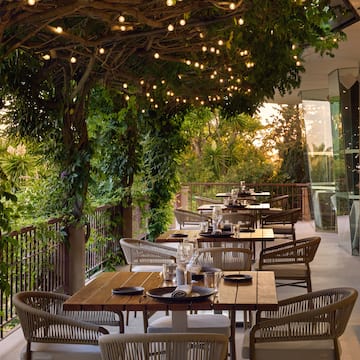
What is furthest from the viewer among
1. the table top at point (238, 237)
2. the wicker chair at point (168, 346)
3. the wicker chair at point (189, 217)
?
the wicker chair at point (189, 217)

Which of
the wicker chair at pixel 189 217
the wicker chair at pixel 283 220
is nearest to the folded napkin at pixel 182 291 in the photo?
the wicker chair at pixel 283 220

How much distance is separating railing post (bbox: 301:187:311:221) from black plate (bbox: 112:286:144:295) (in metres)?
13.2

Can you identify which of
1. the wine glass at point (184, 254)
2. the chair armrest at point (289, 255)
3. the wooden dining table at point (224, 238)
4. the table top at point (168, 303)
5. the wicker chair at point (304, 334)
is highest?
the wine glass at point (184, 254)

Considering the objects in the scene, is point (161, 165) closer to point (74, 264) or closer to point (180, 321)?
point (74, 264)

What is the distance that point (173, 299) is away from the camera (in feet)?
12.3

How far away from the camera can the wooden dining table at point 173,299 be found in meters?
3.73

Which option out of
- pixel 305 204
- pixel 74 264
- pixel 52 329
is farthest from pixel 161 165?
pixel 52 329

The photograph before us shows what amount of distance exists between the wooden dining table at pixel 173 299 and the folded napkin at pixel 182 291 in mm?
90

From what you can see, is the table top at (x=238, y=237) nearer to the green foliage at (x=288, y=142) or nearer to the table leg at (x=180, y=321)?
the table leg at (x=180, y=321)

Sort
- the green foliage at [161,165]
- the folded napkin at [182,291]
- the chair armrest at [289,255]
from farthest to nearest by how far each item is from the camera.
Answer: the green foliage at [161,165] → the chair armrest at [289,255] → the folded napkin at [182,291]

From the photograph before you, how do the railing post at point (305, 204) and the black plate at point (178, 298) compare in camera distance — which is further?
the railing post at point (305, 204)

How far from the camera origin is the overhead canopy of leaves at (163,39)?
15.9ft

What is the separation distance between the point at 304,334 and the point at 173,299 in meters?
0.79

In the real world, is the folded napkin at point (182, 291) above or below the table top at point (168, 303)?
above
